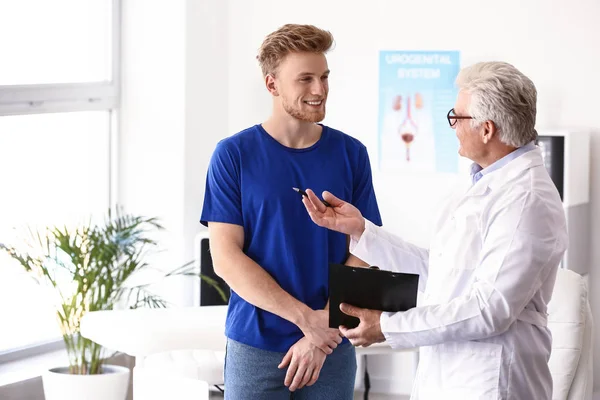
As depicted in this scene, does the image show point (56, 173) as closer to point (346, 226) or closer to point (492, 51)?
point (492, 51)

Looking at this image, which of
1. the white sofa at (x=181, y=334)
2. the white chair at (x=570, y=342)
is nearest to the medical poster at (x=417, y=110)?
the white sofa at (x=181, y=334)

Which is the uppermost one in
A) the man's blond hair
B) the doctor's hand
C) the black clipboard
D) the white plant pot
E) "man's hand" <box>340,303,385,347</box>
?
the man's blond hair

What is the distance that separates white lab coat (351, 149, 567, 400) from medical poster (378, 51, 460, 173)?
3078 mm

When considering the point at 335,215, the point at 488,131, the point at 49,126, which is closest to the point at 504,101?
the point at 488,131

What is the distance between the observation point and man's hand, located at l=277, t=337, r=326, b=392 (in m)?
2.19

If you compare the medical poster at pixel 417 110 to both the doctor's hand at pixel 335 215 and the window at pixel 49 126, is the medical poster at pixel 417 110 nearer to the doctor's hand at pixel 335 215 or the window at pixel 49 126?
the window at pixel 49 126

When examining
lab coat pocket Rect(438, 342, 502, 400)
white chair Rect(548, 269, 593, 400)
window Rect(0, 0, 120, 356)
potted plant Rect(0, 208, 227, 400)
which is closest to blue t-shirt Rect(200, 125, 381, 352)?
lab coat pocket Rect(438, 342, 502, 400)

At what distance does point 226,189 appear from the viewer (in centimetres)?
226

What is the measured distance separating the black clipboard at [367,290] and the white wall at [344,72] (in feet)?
10.2

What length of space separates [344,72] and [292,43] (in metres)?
3.15

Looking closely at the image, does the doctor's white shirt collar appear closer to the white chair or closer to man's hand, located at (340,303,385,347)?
man's hand, located at (340,303,385,347)

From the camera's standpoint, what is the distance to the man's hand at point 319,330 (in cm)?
220

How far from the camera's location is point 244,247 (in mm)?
2293

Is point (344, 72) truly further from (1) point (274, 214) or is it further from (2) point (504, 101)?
(2) point (504, 101)
